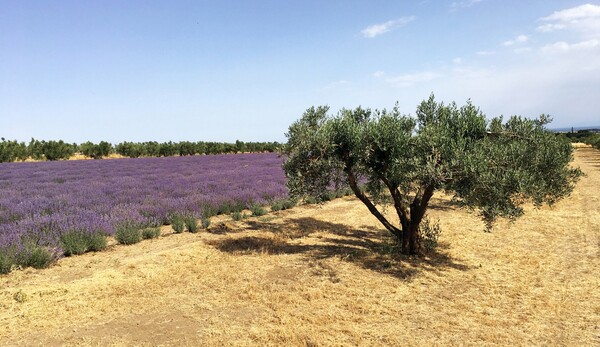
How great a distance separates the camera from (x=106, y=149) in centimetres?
6341

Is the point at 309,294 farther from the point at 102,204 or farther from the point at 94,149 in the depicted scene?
the point at 94,149

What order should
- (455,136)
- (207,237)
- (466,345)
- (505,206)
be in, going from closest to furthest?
1. (466,345)
2. (505,206)
3. (455,136)
4. (207,237)

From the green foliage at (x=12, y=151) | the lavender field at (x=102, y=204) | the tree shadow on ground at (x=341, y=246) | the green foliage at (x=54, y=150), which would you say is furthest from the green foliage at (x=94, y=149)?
the tree shadow on ground at (x=341, y=246)

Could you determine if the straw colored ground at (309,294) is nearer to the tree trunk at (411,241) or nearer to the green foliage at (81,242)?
the green foliage at (81,242)

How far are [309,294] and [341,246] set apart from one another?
4.21m

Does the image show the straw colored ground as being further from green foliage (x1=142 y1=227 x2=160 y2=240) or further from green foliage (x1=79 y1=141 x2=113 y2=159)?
green foliage (x1=79 y1=141 x2=113 y2=159)

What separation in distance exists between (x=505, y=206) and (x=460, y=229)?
6259 millimetres

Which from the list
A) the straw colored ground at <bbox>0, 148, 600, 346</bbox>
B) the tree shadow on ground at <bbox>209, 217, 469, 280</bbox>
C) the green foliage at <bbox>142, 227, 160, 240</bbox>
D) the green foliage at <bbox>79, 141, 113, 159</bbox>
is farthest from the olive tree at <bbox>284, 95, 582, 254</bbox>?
the green foliage at <bbox>79, 141, 113, 159</bbox>

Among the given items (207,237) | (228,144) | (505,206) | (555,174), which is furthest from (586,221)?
(228,144)

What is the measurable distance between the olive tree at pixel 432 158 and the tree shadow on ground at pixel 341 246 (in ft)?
2.45

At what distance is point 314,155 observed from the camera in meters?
10.2

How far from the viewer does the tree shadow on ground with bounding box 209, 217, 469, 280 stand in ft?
32.3

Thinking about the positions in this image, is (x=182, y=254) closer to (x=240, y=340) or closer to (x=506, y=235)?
(x=240, y=340)

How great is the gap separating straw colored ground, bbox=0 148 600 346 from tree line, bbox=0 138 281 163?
180ft
